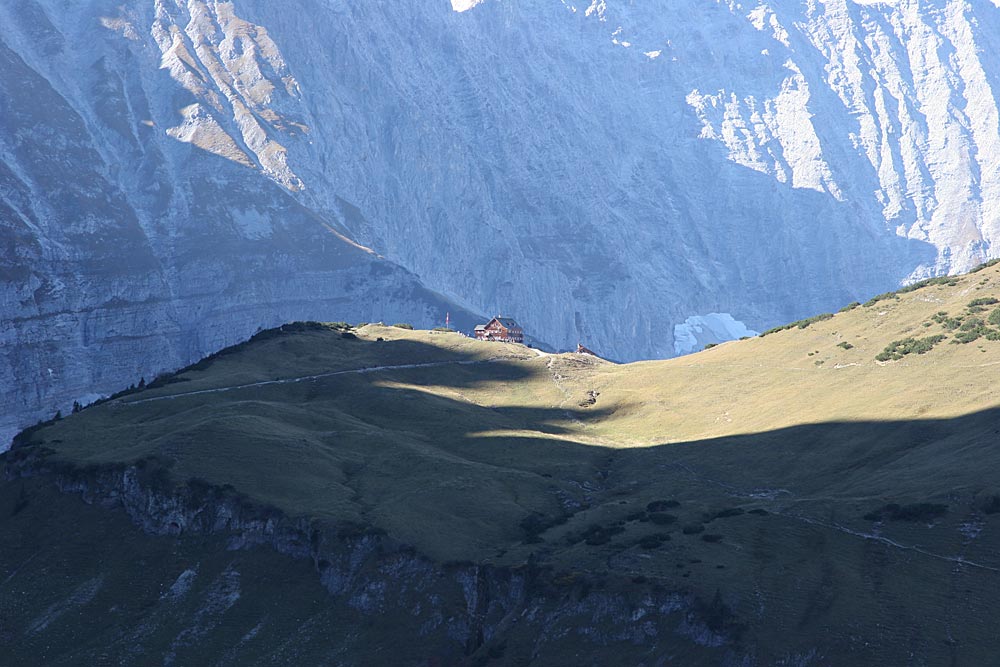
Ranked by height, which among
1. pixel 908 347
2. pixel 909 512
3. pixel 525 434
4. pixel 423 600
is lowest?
pixel 423 600

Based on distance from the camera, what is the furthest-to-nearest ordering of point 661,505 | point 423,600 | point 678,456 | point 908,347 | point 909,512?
point 908,347, point 678,456, point 661,505, point 423,600, point 909,512

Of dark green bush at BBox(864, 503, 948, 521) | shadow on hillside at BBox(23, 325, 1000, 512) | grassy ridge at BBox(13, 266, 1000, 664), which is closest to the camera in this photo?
grassy ridge at BBox(13, 266, 1000, 664)

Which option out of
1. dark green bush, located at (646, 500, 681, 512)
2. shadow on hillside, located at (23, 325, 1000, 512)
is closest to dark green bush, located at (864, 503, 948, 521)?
shadow on hillside, located at (23, 325, 1000, 512)

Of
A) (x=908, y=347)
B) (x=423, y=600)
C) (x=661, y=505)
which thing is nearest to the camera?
(x=423, y=600)

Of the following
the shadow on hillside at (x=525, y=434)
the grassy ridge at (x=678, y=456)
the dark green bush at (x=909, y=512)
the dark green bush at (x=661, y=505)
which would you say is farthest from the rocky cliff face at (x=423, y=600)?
the dark green bush at (x=909, y=512)

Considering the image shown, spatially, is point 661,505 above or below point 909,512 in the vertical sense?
above

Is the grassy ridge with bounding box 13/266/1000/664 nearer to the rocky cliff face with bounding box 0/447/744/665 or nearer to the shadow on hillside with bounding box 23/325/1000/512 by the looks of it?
the shadow on hillside with bounding box 23/325/1000/512

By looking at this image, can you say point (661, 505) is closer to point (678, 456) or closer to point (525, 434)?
point (678, 456)

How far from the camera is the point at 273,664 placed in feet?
289

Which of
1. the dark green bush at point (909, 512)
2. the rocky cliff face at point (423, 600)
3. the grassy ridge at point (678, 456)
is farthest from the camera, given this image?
the dark green bush at point (909, 512)

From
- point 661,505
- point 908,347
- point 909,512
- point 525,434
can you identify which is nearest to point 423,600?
point 661,505

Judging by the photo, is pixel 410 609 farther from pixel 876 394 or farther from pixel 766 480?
pixel 876 394

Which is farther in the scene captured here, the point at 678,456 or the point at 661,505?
the point at 678,456

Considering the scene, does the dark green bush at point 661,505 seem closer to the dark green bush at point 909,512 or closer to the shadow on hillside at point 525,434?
the shadow on hillside at point 525,434
